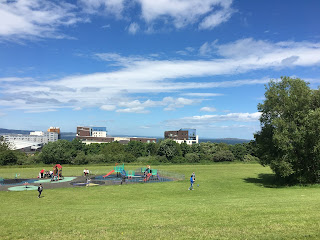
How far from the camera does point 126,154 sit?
3708 inches

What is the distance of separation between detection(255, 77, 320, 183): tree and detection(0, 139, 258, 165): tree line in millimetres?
5268

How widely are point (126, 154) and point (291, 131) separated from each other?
6672 centimetres

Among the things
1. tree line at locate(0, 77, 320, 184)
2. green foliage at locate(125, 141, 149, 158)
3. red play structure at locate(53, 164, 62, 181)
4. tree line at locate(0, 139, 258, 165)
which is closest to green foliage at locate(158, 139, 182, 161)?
tree line at locate(0, 139, 258, 165)

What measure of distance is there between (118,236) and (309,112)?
32215mm

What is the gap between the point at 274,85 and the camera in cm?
3956

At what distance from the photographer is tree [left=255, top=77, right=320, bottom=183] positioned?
3466 cm

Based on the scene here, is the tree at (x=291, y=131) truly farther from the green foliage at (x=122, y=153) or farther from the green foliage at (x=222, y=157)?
the green foliage at (x=222, y=157)

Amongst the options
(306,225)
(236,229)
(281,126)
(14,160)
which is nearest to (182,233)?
(236,229)

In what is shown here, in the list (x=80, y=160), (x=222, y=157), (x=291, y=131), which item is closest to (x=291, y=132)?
(x=291, y=131)

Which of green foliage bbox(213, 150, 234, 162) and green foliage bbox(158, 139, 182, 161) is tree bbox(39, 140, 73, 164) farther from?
green foliage bbox(213, 150, 234, 162)

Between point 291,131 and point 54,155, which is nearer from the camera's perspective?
point 291,131

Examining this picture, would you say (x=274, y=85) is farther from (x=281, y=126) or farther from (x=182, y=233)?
(x=182, y=233)

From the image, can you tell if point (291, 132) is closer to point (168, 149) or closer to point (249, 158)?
point (249, 158)

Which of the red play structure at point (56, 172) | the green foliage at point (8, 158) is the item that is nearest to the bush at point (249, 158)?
the red play structure at point (56, 172)
